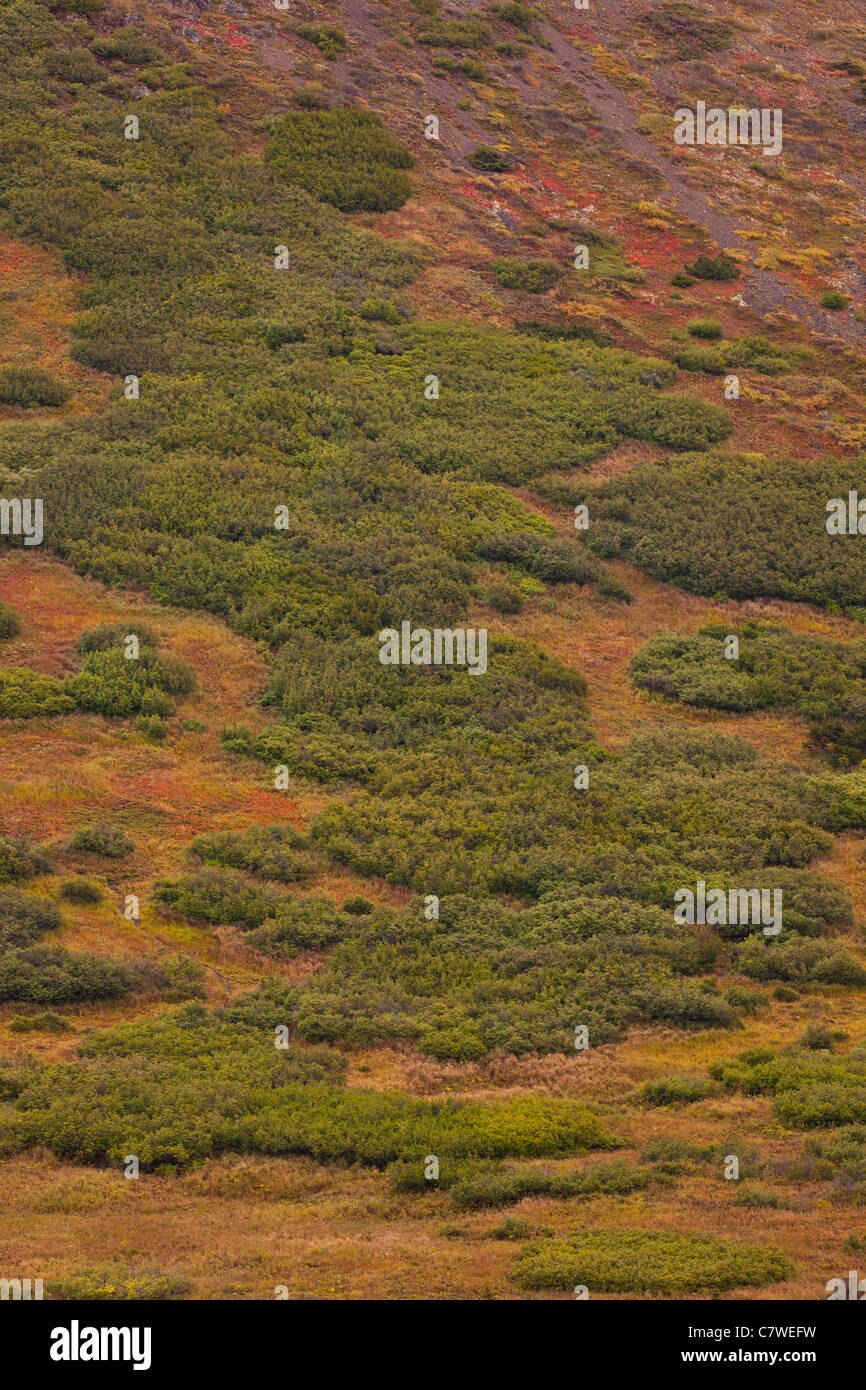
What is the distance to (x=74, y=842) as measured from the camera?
29.0m

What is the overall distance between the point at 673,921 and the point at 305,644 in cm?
1292

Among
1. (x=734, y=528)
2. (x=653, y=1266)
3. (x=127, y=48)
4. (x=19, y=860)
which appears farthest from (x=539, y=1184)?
(x=127, y=48)

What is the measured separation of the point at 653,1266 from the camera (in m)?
16.1

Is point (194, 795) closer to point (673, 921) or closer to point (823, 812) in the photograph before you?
point (673, 921)

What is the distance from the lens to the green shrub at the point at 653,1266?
15.7m

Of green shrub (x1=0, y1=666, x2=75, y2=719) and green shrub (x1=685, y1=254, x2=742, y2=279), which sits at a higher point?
green shrub (x1=685, y1=254, x2=742, y2=279)

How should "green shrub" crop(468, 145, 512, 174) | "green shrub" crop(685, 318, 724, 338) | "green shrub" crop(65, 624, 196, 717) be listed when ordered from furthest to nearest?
"green shrub" crop(468, 145, 512, 174) → "green shrub" crop(685, 318, 724, 338) → "green shrub" crop(65, 624, 196, 717)

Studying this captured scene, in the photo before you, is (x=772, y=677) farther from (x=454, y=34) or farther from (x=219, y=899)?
(x=454, y=34)

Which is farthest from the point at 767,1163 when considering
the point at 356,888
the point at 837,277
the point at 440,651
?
the point at 837,277

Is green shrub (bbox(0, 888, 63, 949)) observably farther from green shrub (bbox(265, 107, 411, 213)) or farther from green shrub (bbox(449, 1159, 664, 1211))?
green shrub (bbox(265, 107, 411, 213))

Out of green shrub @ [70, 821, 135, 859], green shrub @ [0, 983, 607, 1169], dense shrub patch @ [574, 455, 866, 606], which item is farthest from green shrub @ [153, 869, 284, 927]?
dense shrub patch @ [574, 455, 866, 606]

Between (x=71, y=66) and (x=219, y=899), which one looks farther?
(x=71, y=66)

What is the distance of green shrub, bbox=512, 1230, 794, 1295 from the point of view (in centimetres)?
1573

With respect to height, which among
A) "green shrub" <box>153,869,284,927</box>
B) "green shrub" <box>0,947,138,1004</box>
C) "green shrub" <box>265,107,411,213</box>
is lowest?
"green shrub" <box>0,947,138,1004</box>
